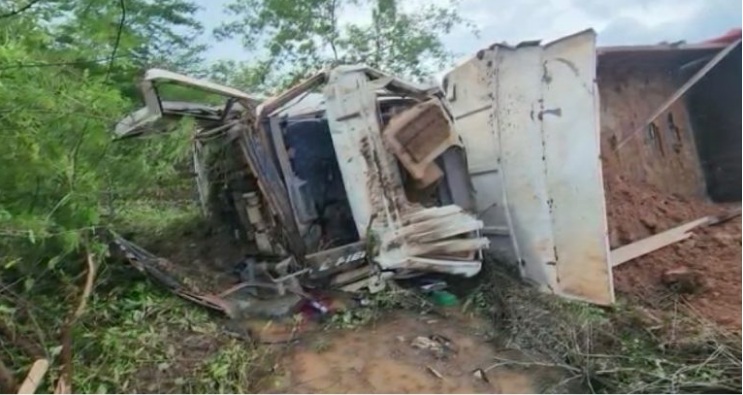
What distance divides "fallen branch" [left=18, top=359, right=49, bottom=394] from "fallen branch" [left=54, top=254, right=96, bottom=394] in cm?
9

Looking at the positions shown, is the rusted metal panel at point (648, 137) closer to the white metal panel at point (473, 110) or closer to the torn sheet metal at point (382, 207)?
the white metal panel at point (473, 110)

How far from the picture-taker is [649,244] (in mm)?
4676

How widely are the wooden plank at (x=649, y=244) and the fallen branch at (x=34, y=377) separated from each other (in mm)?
3699

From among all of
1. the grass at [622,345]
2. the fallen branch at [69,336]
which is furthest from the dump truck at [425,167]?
the fallen branch at [69,336]

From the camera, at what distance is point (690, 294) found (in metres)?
4.19

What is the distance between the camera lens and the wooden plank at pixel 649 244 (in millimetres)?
4631

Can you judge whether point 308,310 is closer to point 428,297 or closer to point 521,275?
point 428,297

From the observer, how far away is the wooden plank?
4631mm

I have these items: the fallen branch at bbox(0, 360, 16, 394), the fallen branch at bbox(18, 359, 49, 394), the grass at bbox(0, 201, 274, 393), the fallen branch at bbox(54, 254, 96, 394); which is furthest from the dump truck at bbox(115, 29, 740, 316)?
the fallen branch at bbox(0, 360, 16, 394)

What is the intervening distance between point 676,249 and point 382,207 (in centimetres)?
217

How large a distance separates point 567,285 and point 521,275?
0.45 meters

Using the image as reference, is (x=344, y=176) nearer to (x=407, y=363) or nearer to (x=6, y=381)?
(x=407, y=363)

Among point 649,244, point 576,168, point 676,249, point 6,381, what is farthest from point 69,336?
point 676,249

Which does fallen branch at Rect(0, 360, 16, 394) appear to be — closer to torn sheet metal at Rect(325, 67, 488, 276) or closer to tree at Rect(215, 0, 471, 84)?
torn sheet metal at Rect(325, 67, 488, 276)
